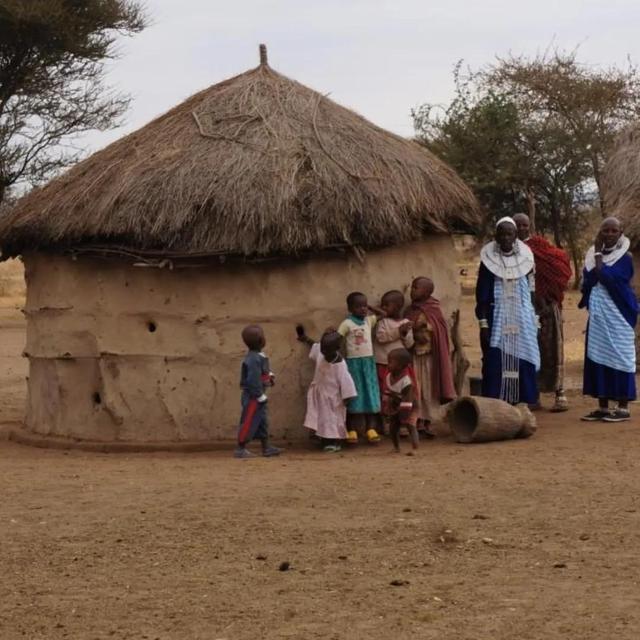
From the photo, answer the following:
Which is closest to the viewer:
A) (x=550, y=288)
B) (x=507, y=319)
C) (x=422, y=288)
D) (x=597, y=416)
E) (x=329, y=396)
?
(x=329, y=396)

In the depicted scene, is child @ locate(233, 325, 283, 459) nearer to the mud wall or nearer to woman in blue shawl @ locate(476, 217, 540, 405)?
the mud wall

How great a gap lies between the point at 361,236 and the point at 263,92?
1604 mm

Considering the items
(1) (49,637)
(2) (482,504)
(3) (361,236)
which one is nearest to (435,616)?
(1) (49,637)

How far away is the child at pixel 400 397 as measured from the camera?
9000 millimetres

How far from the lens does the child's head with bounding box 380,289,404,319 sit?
9562 millimetres

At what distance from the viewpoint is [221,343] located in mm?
9539

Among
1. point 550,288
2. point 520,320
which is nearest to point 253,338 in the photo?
point 520,320

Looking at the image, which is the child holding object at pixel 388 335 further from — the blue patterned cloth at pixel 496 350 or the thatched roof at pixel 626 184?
the thatched roof at pixel 626 184

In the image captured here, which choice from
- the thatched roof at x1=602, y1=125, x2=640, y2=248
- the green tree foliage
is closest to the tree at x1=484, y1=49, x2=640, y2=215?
the green tree foliage

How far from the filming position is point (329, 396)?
364 inches

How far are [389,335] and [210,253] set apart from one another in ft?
4.24

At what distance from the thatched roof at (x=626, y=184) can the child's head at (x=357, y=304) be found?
5.17m

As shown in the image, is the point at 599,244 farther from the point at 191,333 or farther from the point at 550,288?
the point at 191,333

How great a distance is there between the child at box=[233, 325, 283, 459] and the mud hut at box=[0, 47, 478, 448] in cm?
55
